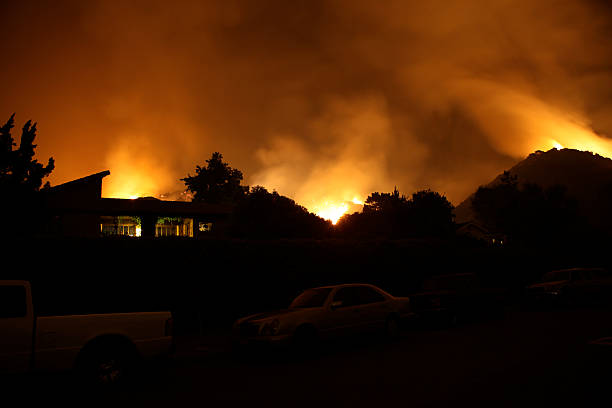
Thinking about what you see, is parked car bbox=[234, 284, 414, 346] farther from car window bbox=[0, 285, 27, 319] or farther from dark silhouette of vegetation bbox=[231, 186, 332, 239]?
dark silhouette of vegetation bbox=[231, 186, 332, 239]

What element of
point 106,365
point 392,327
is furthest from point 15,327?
point 392,327

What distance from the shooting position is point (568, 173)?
5212 inches

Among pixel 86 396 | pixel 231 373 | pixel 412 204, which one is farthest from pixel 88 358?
pixel 412 204

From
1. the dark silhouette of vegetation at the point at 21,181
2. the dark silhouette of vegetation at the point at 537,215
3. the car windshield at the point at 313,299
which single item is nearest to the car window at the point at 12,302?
the car windshield at the point at 313,299

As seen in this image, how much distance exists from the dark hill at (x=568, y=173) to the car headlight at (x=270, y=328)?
96032 mm

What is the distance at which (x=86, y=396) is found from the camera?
6750mm

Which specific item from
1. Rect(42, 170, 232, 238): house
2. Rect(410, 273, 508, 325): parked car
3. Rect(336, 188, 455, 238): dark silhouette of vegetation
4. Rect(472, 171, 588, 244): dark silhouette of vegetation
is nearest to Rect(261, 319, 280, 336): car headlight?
Rect(410, 273, 508, 325): parked car

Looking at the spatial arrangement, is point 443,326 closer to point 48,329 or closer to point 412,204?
point 48,329

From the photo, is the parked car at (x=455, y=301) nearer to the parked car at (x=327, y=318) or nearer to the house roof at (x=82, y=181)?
the parked car at (x=327, y=318)

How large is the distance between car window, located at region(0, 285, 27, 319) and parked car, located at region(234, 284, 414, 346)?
14.1 feet

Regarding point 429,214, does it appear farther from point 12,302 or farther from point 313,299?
point 12,302

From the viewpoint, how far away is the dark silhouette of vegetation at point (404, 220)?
41.0m

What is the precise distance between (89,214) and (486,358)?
2745 cm

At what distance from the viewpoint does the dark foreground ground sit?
5.85 metres
